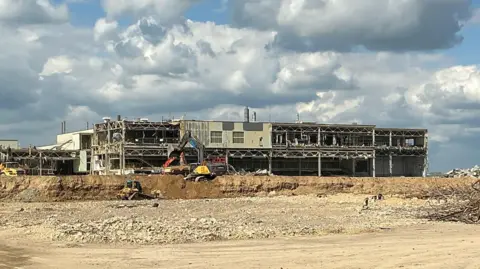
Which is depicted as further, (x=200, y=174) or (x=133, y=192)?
(x=200, y=174)

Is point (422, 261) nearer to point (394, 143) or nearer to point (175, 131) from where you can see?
point (175, 131)

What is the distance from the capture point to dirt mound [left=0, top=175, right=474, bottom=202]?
54.8 metres

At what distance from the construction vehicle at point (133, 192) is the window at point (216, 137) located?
4660 centimetres

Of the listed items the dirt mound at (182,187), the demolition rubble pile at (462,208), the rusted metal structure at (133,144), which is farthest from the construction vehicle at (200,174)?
the rusted metal structure at (133,144)

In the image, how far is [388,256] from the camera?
18.1 meters

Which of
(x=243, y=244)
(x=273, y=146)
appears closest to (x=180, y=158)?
(x=273, y=146)

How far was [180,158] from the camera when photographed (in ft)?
228

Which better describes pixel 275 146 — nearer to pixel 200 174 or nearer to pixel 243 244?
pixel 200 174

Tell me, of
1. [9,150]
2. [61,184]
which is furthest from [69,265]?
[9,150]

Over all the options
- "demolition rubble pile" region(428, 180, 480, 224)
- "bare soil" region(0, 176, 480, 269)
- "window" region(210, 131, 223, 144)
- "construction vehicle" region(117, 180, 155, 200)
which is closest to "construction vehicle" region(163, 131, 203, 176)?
"construction vehicle" region(117, 180, 155, 200)

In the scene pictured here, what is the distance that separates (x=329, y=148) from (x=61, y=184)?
6487 centimetres

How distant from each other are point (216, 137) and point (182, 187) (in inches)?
1729

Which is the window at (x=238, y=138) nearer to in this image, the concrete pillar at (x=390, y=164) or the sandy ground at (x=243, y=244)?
the concrete pillar at (x=390, y=164)

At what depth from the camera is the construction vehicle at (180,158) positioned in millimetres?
64688
